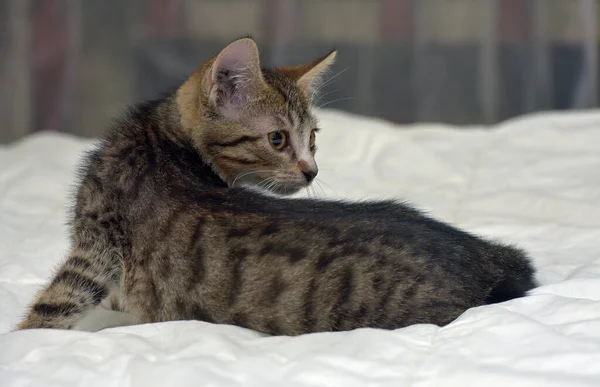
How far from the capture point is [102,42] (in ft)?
11.5

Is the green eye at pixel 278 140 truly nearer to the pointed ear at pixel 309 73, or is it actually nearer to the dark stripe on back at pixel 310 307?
the pointed ear at pixel 309 73

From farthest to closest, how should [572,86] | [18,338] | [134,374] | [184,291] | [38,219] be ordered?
[572,86] → [38,219] → [184,291] → [18,338] → [134,374]

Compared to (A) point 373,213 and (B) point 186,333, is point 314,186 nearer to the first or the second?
(A) point 373,213

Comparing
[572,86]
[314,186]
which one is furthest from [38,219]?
[572,86]

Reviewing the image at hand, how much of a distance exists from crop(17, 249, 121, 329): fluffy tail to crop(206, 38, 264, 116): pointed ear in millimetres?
405

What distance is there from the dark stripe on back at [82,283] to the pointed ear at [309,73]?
67 cm

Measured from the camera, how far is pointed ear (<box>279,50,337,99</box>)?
5.91ft

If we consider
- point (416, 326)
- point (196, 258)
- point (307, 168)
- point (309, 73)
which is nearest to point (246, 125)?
point (307, 168)

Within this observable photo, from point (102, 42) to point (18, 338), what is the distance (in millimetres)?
2463

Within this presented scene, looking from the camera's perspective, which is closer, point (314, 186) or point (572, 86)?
point (314, 186)

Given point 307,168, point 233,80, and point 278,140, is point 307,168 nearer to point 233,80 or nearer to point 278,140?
point 278,140

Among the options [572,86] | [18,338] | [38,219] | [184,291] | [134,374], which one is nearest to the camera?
[134,374]

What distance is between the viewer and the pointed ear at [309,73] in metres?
1.80

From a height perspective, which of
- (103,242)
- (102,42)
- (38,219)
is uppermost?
(102,42)
